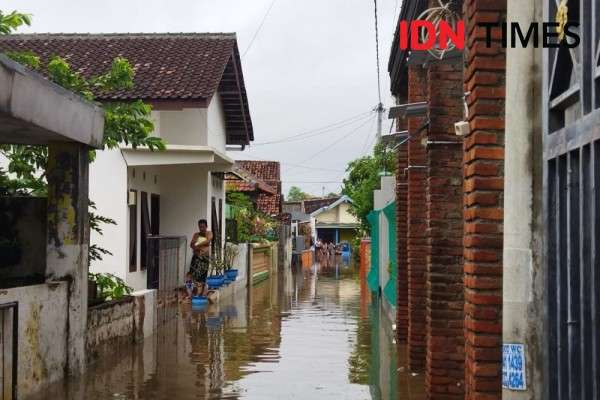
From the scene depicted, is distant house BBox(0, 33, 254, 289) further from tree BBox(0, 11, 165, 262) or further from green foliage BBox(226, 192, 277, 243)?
tree BBox(0, 11, 165, 262)

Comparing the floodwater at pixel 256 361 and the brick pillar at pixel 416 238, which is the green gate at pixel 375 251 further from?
the brick pillar at pixel 416 238

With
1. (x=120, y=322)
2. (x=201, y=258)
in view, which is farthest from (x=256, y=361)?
(x=201, y=258)

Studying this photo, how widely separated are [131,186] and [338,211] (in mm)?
52567

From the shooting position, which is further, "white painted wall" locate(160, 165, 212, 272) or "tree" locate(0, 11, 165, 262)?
"white painted wall" locate(160, 165, 212, 272)

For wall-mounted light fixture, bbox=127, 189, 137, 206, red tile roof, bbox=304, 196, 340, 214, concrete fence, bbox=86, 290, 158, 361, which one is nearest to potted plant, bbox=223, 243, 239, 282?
wall-mounted light fixture, bbox=127, 189, 137, 206

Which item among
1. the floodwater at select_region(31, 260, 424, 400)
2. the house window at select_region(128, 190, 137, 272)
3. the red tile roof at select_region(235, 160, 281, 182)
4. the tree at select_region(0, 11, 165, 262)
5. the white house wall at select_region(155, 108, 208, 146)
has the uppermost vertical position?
the red tile roof at select_region(235, 160, 281, 182)

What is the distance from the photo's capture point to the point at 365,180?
32469mm

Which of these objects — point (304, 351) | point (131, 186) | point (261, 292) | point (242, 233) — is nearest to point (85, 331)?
point (304, 351)

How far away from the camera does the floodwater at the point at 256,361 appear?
28.7 ft

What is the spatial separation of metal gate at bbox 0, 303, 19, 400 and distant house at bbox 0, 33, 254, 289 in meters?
7.56

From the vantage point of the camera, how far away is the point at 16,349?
7.75m

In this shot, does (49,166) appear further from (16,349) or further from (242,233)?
(242,233)

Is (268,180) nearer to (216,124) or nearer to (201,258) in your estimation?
(216,124)

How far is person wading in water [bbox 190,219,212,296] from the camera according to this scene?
57.2 feet
